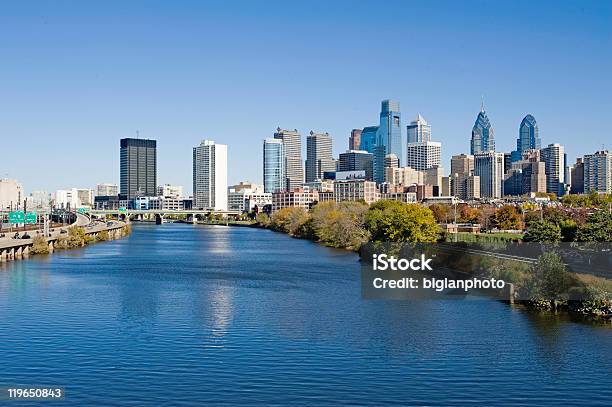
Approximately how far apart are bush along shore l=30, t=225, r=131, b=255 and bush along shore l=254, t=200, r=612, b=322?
92.6ft

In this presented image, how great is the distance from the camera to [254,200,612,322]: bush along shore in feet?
109

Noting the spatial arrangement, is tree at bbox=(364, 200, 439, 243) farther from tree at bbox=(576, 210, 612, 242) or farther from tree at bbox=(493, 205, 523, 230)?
tree at bbox=(493, 205, 523, 230)

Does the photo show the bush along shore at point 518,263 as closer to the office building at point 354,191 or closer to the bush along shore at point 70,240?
the bush along shore at point 70,240

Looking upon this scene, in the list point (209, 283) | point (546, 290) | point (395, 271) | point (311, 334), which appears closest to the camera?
point (311, 334)

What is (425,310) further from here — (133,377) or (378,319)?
(133,377)

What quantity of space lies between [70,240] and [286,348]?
5877 cm

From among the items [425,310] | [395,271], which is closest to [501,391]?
[425,310]

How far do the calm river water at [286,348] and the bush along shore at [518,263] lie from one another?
5.86 feet

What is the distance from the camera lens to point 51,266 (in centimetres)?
5656

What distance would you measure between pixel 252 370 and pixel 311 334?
5499mm

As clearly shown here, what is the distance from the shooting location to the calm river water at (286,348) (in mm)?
21525

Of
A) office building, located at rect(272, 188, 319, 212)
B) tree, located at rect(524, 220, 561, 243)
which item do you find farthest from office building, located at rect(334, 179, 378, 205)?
tree, located at rect(524, 220, 561, 243)

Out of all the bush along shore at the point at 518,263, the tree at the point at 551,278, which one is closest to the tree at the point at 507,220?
the bush along shore at the point at 518,263

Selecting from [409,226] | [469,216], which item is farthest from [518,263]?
[469,216]
